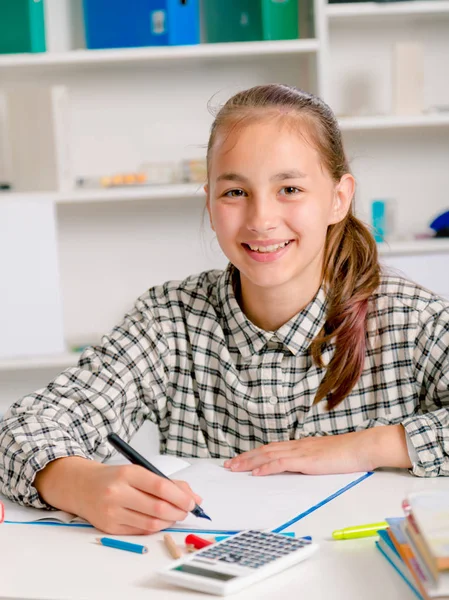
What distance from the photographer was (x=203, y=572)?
741mm

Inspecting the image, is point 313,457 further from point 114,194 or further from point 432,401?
point 114,194

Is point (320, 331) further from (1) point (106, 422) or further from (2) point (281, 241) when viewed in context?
(1) point (106, 422)

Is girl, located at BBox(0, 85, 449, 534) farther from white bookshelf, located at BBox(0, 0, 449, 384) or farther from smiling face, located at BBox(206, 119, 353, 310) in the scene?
white bookshelf, located at BBox(0, 0, 449, 384)

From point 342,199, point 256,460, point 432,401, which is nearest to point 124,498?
point 256,460

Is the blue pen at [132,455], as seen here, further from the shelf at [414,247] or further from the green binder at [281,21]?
the green binder at [281,21]

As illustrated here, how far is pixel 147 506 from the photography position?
0.89 m

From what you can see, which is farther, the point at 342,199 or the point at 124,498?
the point at 342,199

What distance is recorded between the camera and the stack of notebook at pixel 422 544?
0.66 meters

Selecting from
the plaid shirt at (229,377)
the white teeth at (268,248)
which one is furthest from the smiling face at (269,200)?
the plaid shirt at (229,377)

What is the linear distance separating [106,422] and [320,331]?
359mm

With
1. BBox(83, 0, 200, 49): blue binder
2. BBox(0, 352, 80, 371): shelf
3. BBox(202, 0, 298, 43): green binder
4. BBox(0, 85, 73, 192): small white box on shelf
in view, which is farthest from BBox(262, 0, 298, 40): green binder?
BBox(0, 352, 80, 371): shelf

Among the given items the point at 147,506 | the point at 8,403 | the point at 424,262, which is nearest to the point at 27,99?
the point at 8,403

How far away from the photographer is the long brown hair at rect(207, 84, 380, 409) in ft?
4.26

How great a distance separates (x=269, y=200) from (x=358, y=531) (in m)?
0.54
